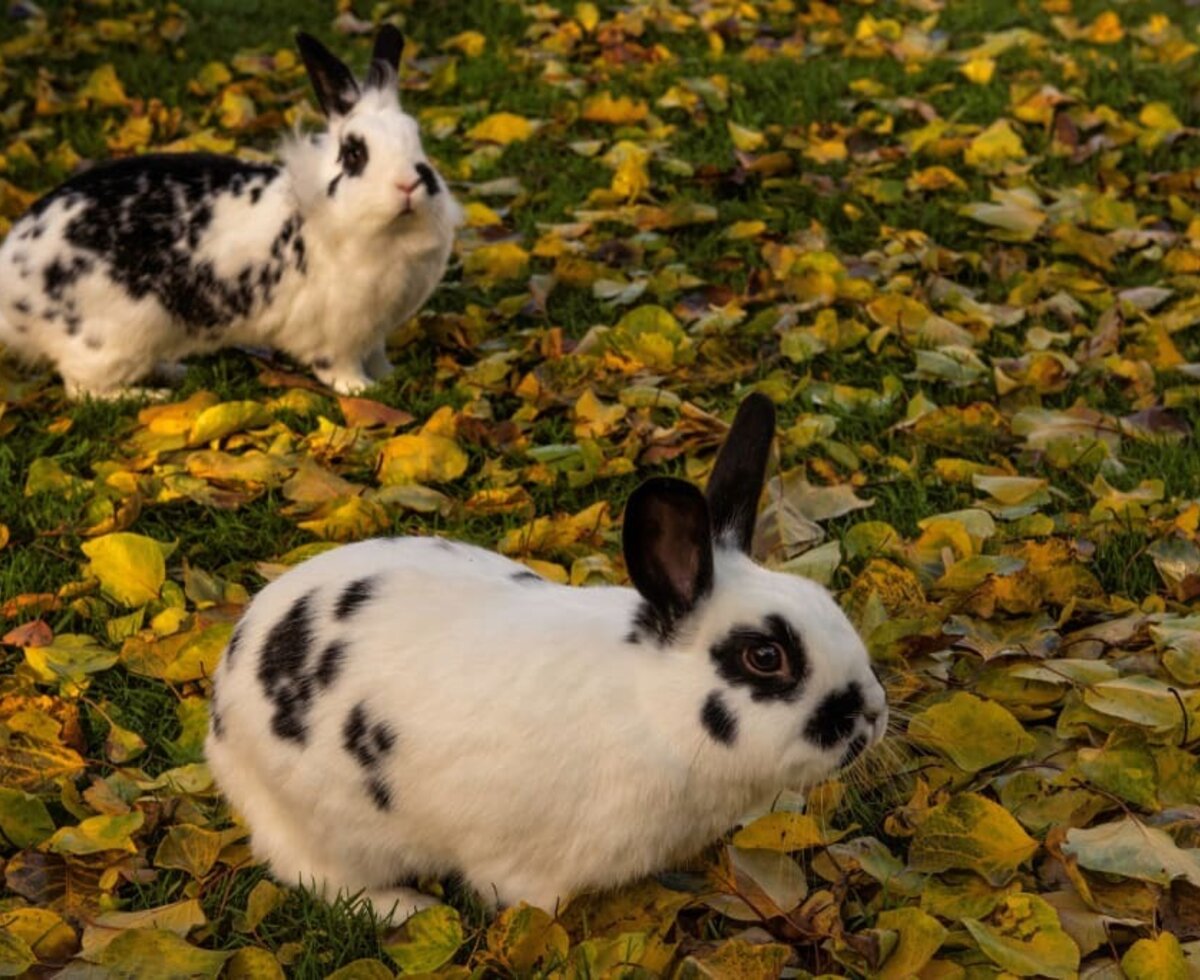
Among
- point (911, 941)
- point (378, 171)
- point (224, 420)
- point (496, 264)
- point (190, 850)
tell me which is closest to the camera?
point (911, 941)

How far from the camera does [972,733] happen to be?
2.83 meters

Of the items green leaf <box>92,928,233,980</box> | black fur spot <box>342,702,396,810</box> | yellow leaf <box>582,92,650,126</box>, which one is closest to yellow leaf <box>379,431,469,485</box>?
black fur spot <box>342,702,396,810</box>

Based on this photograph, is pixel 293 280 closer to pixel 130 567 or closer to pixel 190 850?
pixel 130 567

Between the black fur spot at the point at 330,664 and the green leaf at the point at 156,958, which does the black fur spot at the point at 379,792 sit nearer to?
the black fur spot at the point at 330,664

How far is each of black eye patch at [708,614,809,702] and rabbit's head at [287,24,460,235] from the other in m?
2.56

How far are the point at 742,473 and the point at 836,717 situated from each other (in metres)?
0.46

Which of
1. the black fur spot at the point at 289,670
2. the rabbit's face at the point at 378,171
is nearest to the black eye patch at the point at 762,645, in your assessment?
the black fur spot at the point at 289,670

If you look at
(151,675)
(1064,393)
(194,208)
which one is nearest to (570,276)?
(194,208)

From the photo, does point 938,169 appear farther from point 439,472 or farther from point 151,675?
point 151,675

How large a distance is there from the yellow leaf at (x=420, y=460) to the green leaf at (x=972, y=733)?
1.69 m

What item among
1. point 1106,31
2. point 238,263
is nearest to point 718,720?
point 238,263

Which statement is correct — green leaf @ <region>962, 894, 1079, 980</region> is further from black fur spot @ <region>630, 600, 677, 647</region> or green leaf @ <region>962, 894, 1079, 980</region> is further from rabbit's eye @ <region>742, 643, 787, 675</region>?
black fur spot @ <region>630, 600, 677, 647</region>

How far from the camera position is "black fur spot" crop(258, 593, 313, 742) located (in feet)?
8.61

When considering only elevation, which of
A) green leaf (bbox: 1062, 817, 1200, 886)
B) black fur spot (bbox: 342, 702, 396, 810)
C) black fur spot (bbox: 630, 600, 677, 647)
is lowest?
green leaf (bbox: 1062, 817, 1200, 886)
